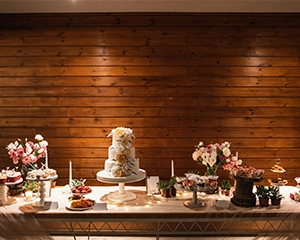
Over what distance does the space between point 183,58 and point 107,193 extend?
190 centimetres

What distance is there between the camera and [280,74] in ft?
13.3

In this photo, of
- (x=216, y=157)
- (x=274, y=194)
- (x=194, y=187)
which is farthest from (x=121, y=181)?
(x=274, y=194)

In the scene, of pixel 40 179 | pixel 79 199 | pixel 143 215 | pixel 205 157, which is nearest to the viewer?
pixel 143 215

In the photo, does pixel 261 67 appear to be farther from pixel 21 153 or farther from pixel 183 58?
pixel 21 153

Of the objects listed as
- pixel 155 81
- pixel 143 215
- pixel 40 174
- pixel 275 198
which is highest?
pixel 155 81

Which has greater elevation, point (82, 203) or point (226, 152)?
point (226, 152)

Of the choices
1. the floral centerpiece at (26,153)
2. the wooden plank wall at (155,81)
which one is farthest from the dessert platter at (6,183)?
the wooden plank wall at (155,81)

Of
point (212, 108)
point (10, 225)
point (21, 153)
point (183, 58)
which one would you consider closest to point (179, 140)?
point (212, 108)

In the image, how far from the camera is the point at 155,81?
405cm

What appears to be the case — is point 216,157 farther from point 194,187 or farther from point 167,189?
point 167,189

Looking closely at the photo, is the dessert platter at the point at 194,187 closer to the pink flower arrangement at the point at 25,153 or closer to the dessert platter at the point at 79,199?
the dessert platter at the point at 79,199

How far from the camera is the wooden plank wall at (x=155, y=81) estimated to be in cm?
404

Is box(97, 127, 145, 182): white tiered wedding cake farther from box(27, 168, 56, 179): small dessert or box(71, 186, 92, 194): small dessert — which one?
box(27, 168, 56, 179): small dessert

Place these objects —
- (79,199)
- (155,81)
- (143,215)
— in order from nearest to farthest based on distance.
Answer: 1. (143,215)
2. (79,199)
3. (155,81)
